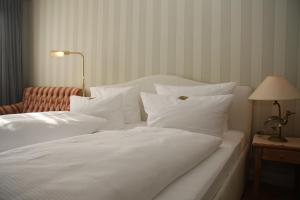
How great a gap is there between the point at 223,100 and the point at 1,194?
1.54 metres

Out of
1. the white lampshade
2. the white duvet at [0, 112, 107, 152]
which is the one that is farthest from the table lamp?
the white duvet at [0, 112, 107, 152]

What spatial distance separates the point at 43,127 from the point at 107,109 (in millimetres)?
580

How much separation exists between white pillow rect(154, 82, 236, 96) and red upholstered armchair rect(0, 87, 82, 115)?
1.37 meters

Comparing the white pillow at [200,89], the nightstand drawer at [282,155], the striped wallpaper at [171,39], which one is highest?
the striped wallpaper at [171,39]

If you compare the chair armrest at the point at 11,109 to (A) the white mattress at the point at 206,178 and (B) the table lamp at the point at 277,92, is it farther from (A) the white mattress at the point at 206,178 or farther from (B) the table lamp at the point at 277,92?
(B) the table lamp at the point at 277,92

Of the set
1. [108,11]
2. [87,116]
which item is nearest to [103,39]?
[108,11]

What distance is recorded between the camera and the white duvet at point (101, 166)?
0.76 meters

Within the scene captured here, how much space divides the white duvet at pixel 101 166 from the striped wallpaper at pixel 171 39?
1.15 m

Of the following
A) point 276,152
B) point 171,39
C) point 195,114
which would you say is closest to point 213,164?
point 195,114

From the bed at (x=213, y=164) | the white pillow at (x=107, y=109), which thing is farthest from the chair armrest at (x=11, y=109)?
the bed at (x=213, y=164)

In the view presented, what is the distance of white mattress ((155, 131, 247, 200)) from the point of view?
3.09ft

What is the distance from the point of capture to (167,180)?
983 millimetres

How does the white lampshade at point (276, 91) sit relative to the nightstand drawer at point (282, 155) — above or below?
above

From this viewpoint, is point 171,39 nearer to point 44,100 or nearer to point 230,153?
point 230,153
